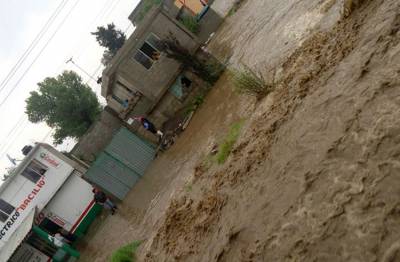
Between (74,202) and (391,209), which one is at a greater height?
(391,209)

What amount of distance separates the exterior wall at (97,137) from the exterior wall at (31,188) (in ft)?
26.3

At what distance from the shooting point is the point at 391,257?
3.48m

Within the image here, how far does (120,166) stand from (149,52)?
21.2 ft

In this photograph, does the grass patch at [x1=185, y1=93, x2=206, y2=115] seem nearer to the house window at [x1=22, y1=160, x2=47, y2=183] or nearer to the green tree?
the house window at [x1=22, y1=160, x2=47, y2=183]

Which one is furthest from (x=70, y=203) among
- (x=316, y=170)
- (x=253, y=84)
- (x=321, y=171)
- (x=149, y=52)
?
(x=321, y=171)

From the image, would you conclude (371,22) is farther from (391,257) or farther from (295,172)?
(391,257)

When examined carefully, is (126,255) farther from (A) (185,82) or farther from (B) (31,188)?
(A) (185,82)

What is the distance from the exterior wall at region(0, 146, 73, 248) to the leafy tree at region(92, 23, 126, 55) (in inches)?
1063

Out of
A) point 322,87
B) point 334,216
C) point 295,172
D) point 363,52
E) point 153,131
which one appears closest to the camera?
point 334,216

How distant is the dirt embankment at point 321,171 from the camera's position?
4156 millimetres

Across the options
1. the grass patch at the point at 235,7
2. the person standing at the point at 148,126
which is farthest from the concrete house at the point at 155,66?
the grass patch at the point at 235,7

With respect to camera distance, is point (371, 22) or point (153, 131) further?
point (153, 131)

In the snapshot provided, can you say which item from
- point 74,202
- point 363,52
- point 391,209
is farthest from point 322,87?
point 74,202

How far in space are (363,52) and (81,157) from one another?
76.8 ft
